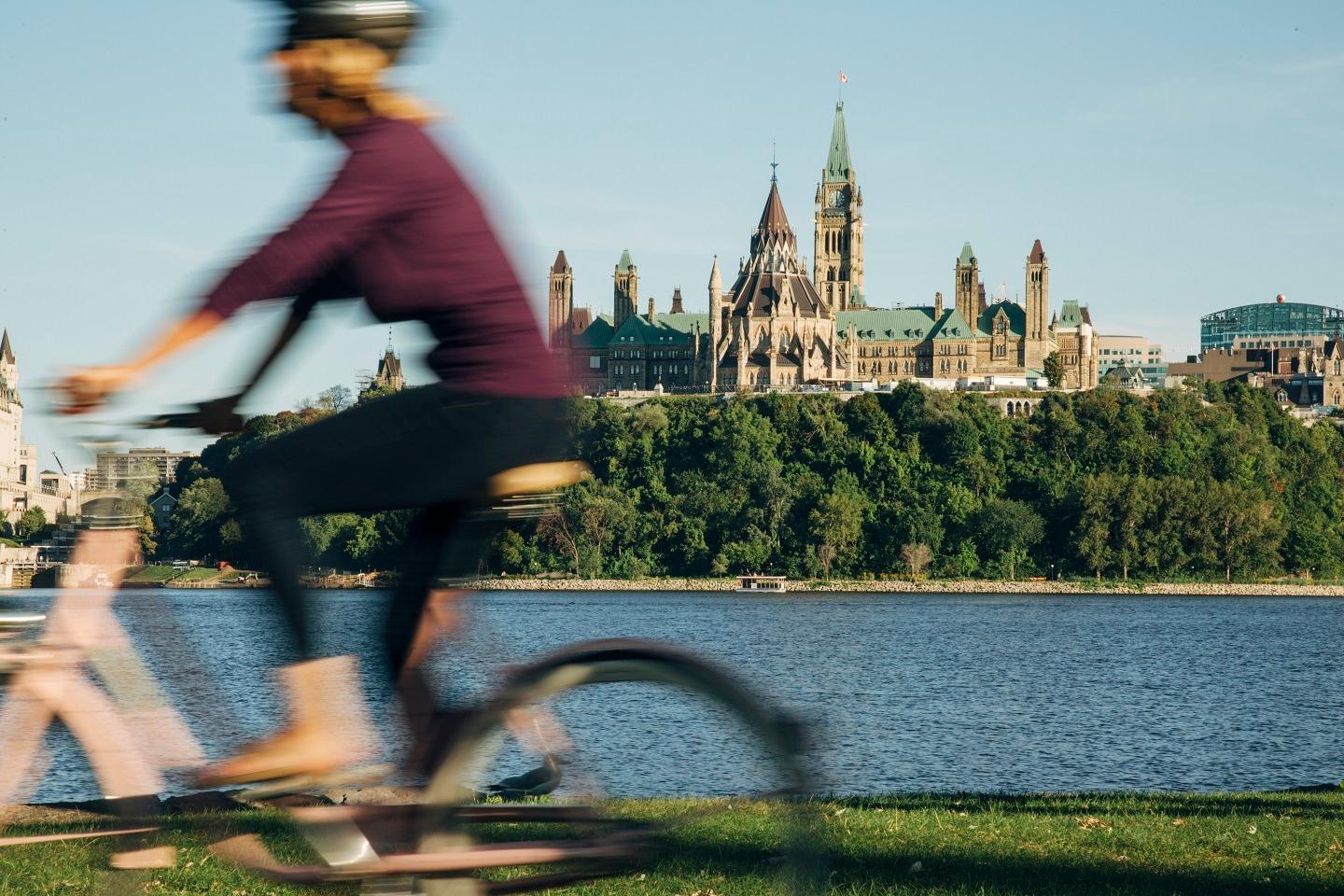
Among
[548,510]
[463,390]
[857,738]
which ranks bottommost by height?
[857,738]

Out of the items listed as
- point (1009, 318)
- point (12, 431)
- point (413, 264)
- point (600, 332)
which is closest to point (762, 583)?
point (1009, 318)

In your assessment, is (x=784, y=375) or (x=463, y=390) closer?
(x=463, y=390)

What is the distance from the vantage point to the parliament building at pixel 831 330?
519 ft

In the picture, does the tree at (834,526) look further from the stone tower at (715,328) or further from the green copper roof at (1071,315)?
the green copper roof at (1071,315)

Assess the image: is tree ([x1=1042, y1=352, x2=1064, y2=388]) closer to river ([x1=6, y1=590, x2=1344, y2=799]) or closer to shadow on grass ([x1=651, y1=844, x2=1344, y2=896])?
river ([x1=6, y1=590, x2=1344, y2=799])

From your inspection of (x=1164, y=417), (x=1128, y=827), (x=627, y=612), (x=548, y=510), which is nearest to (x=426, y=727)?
(x=548, y=510)

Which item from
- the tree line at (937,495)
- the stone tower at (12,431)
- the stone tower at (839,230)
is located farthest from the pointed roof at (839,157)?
the stone tower at (12,431)

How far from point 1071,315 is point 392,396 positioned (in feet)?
585

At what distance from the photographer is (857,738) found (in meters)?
27.4

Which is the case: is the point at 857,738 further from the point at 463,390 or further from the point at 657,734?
the point at 463,390

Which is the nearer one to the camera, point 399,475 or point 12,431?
point 399,475

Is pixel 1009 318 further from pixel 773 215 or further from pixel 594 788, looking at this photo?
pixel 594 788

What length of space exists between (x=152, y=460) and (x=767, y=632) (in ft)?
203

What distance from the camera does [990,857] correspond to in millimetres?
8195
